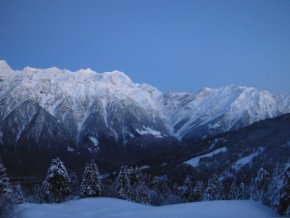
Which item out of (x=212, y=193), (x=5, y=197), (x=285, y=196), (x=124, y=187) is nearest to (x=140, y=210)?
(x=5, y=197)

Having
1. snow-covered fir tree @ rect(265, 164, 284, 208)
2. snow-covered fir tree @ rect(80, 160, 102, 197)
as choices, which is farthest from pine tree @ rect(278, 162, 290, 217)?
snow-covered fir tree @ rect(80, 160, 102, 197)

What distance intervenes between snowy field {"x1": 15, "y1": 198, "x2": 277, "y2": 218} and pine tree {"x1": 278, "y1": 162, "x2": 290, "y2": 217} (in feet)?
4.06

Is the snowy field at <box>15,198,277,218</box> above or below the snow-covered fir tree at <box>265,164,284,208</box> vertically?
below

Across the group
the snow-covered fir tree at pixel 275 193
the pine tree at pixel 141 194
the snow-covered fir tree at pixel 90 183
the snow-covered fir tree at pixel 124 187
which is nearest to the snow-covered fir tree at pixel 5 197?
the snow-covered fir tree at pixel 90 183

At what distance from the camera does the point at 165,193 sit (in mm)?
131125

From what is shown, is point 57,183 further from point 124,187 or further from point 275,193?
point 275,193

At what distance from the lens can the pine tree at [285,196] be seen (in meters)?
48.5

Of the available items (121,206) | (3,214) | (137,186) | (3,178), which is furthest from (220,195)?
(3,214)

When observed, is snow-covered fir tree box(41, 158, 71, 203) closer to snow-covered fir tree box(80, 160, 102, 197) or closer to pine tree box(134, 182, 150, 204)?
snow-covered fir tree box(80, 160, 102, 197)

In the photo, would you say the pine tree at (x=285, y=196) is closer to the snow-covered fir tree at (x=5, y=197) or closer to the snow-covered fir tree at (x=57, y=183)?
the snow-covered fir tree at (x=5, y=197)

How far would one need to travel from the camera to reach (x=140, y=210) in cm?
5147

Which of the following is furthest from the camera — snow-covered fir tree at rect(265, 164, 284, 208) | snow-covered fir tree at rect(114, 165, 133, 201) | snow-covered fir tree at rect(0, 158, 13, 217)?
snow-covered fir tree at rect(114, 165, 133, 201)

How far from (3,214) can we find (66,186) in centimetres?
3088

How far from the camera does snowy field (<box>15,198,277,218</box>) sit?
47281 mm
